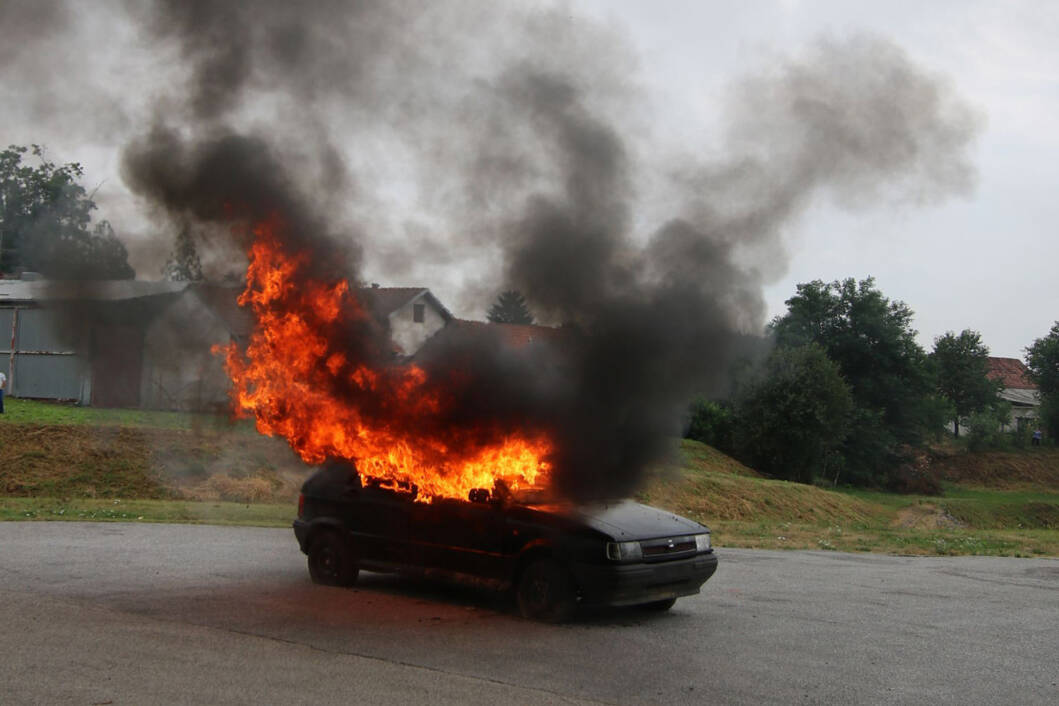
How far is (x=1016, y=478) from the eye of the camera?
5291 cm

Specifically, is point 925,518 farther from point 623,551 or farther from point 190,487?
point 623,551

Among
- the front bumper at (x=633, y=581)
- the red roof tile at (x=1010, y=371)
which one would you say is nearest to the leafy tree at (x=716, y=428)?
the front bumper at (x=633, y=581)

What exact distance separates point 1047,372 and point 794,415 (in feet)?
110

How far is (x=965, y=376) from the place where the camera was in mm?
70125

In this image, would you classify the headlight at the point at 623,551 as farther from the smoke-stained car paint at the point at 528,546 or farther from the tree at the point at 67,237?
the tree at the point at 67,237

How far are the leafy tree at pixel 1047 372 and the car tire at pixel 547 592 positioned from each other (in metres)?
62.2

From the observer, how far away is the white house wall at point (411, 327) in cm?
1121

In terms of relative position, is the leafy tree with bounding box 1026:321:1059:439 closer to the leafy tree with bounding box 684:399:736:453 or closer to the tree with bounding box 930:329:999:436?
the tree with bounding box 930:329:999:436

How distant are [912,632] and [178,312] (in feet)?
35.3

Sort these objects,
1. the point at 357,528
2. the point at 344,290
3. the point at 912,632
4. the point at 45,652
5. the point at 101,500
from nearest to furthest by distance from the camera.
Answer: the point at 45,652 < the point at 912,632 < the point at 357,528 < the point at 344,290 < the point at 101,500

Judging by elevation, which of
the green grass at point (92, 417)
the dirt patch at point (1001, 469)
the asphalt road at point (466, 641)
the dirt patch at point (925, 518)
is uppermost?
the green grass at point (92, 417)

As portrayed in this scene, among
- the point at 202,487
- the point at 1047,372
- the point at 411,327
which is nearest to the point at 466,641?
the point at 411,327

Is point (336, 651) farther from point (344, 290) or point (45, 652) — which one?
point (344, 290)

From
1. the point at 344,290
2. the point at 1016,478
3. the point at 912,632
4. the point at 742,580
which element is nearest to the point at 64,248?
the point at 344,290
